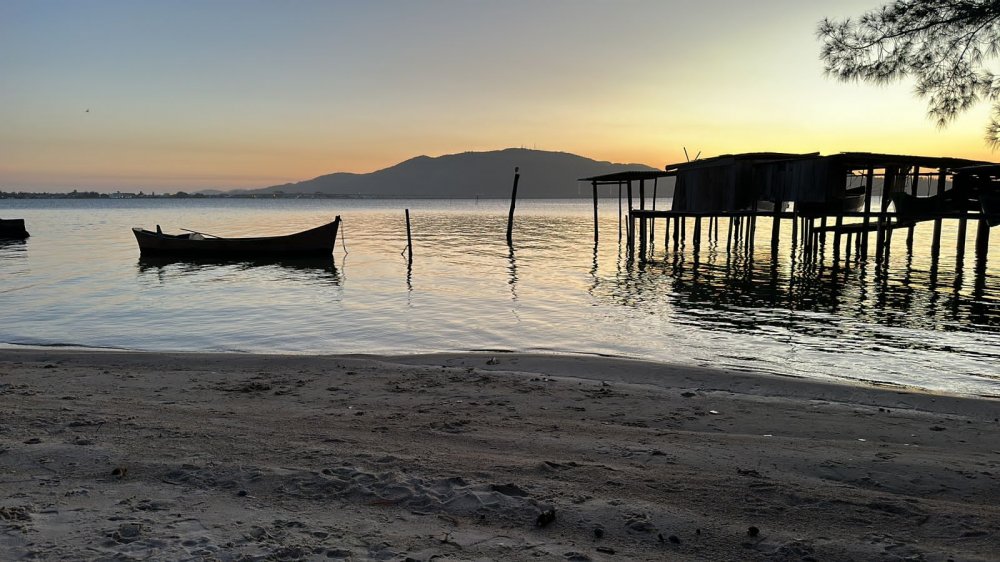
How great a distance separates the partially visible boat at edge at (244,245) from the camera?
2933 centimetres

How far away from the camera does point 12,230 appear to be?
43156mm

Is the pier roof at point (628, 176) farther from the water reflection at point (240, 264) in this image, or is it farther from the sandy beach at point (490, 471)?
the sandy beach at point (490, 471)

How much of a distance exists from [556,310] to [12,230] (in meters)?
45.0

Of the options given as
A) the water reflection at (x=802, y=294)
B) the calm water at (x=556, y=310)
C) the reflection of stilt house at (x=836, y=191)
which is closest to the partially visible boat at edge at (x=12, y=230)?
the calm water at (x=556, y=310)

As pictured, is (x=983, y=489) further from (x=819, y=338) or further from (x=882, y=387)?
(x=819, y=338)

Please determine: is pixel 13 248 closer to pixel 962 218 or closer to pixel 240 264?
pixel 240 264

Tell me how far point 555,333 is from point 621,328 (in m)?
1.59

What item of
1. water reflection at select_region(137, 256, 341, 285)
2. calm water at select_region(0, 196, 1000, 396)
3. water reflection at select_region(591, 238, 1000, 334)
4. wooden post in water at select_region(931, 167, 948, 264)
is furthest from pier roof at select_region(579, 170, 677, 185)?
water reflection at select_region(137, 256, 341, 285)

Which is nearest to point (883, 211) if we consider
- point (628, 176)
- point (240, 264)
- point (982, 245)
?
point (982, 245)

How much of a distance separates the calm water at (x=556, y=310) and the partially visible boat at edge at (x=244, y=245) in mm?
1190

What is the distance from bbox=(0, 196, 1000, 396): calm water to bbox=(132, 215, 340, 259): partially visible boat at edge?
1190mm

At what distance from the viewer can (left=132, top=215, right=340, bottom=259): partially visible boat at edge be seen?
29328 millimetres

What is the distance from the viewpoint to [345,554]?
3.54 metres

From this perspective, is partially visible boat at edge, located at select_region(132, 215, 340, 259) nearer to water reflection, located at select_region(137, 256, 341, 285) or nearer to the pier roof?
water reflection, located at select_region(137, 256, 341, 285)
